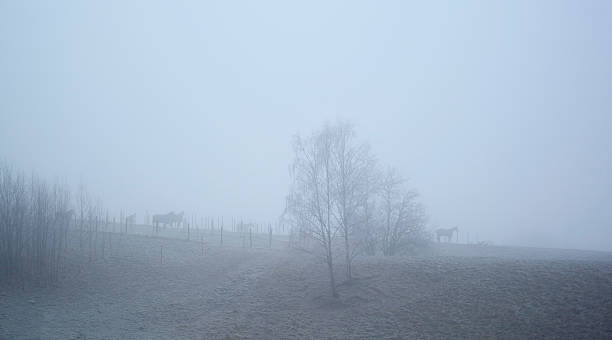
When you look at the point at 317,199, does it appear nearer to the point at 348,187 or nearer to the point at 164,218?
the point at 348,187

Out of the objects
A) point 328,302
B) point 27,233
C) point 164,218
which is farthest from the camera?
point 164,218

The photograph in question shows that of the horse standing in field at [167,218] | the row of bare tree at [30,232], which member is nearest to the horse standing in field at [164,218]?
the horse standing in field at [167,218]

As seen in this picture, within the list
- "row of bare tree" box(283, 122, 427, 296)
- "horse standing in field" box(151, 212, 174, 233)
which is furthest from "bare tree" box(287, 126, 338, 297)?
"horse standing in field" box(151, 212, 174, 233)

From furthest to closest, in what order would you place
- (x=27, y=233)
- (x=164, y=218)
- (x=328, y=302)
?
(x=164, y=218)
(x=27, y=233)
(x=328, y=302)

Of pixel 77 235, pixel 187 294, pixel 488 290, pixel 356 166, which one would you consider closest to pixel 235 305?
pixel 187 294

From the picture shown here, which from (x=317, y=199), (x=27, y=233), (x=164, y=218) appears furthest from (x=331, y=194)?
(x=164, y=218)

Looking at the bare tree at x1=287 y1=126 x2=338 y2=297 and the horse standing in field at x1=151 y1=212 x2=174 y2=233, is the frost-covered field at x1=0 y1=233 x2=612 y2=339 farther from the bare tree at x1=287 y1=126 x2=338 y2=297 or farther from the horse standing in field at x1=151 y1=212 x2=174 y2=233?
the horse standing in field at x1=151 y1=212 x2=174 y2=233

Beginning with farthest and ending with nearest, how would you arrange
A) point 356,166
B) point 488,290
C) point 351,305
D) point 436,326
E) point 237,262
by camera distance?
point 237,262, point 356,166, point 351,305, point 488,290, point 436,326

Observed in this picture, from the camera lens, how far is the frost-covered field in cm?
1872

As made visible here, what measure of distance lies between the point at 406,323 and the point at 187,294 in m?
18.1

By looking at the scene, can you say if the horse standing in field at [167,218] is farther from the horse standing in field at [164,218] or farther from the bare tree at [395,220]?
the bare tree at [395,220]

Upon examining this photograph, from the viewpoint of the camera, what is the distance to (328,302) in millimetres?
24078

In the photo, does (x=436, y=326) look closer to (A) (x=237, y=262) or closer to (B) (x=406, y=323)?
(B) (x=406, y=323)

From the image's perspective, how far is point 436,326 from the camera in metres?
19.0
